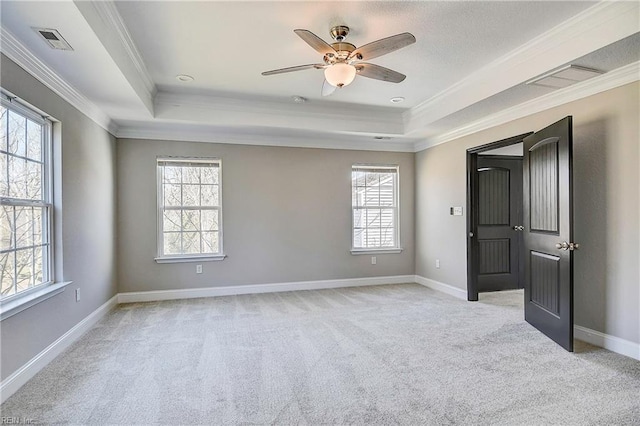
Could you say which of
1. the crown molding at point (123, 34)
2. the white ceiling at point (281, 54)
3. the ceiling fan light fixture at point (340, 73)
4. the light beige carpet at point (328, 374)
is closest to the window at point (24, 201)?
the white ceiling at point (281, 54)

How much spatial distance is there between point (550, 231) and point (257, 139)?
3856 millimetres

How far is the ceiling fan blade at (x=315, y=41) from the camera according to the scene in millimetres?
2208

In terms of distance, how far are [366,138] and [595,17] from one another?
3277 mm

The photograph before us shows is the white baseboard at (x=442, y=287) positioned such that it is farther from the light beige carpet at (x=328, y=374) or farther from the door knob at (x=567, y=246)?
the door knob at (x=567, y=246)

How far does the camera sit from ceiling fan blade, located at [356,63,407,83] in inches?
108

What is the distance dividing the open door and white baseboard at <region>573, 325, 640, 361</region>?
31cm

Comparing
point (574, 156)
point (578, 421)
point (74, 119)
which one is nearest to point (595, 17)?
point (574, 156)

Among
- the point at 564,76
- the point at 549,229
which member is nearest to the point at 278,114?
the point at 564,76

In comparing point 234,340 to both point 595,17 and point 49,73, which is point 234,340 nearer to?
point 49,73

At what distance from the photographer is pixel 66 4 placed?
1.92 meters

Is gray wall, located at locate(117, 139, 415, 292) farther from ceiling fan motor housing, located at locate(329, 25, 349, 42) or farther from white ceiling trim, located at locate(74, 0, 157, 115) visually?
ceiling fan motor housing, located at locate(329, 25, 349, 42)

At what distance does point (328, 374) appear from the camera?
2.57 metres

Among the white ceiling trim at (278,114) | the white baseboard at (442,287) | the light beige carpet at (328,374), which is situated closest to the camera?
the light beige carpet at (328,374)

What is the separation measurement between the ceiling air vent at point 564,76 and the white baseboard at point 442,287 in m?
2.79
